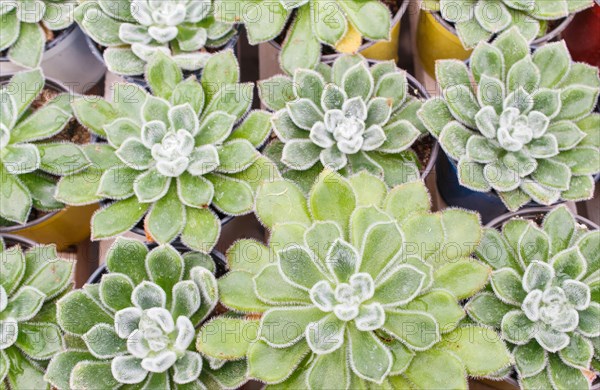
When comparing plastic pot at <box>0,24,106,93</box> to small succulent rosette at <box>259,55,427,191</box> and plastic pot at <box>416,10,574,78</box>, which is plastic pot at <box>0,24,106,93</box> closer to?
small succulent rosette at <box>259,55,427,191</box>

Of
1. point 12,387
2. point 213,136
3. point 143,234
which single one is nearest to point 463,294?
point 213,136

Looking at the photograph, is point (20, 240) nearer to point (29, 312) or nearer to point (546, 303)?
point (29, 312)

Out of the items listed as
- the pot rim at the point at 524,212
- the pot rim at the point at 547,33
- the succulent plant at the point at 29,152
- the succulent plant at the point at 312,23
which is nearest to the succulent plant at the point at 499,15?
the pot rim at the point at 547,33

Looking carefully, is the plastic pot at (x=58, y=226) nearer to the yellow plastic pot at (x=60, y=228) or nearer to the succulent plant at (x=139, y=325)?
the yellow plastic pot at (x=60, y=228)

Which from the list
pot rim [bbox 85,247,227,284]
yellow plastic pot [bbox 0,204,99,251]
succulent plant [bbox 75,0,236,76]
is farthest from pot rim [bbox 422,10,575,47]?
yellow plastic pot [bbox 0,204,99,251]

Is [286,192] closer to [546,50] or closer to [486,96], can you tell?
[486,96]

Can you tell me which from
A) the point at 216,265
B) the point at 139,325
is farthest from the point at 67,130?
the point at 139,325
